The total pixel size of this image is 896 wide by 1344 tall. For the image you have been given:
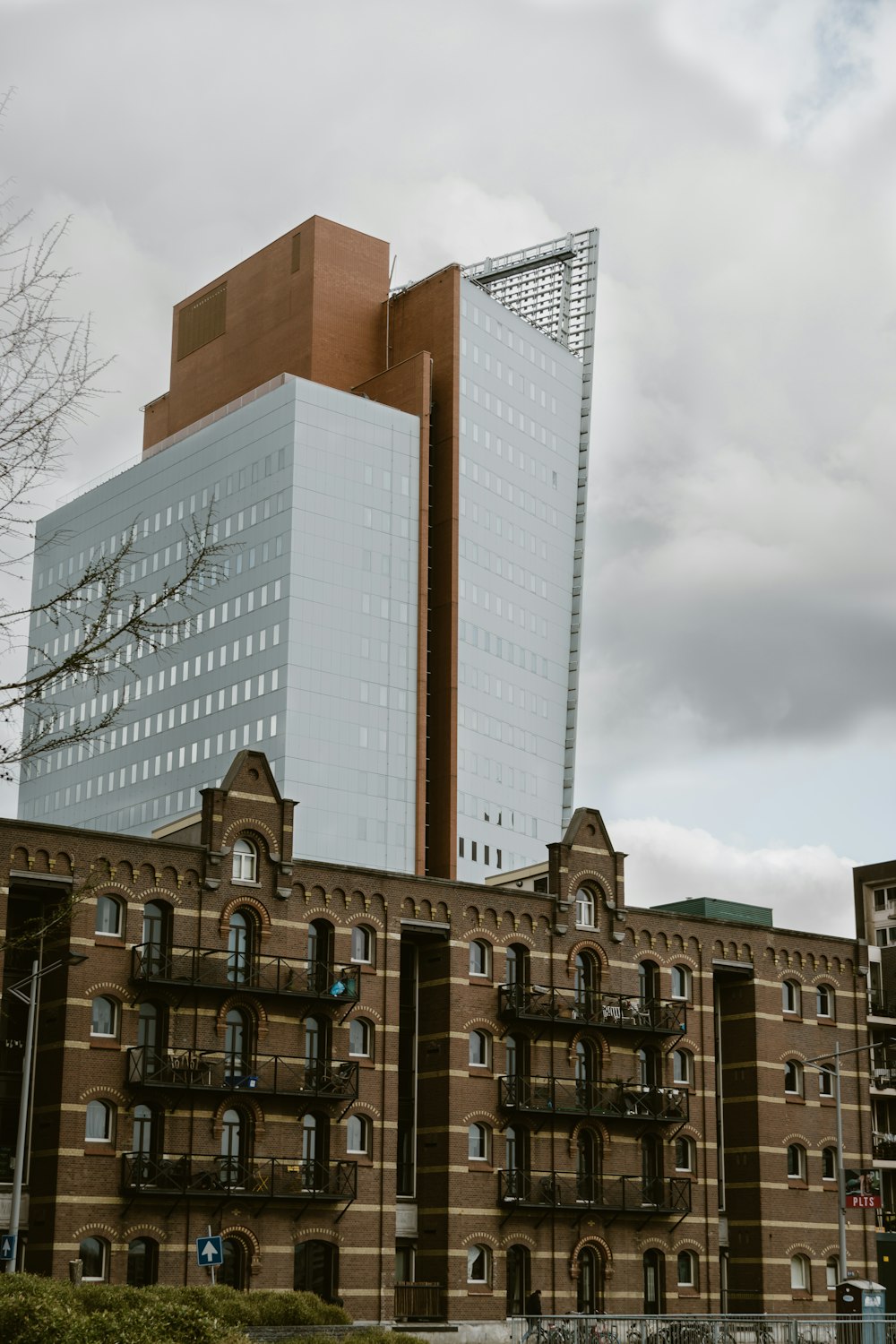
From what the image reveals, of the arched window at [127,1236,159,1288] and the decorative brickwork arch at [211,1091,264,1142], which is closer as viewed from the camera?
the arched window at [127,1236,159,1288]

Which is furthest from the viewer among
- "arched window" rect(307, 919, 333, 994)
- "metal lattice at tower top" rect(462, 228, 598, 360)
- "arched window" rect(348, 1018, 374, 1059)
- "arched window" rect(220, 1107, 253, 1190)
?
"metal lattice at tower top" rect(462, 228, 598, 360)

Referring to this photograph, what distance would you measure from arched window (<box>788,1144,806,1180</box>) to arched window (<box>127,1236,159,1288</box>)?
31.3 meters

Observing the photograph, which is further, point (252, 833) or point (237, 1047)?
point (252, 833)

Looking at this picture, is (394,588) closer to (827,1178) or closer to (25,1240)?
(827,1178)

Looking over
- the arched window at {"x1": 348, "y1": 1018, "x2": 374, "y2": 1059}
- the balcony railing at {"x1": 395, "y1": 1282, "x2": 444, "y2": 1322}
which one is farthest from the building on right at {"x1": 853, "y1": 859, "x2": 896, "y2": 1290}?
the arched window at {"x1": 348, "y1": 1018, "x2": 374, "y2": 1059}

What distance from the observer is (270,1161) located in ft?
199

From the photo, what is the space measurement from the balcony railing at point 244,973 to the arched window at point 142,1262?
8823 millimetres

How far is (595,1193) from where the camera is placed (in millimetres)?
68812

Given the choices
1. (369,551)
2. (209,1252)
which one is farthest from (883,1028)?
(209,1252)

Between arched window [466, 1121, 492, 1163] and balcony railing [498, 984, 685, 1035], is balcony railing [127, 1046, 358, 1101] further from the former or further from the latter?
balcony railing [498, 984, 685, 1035]

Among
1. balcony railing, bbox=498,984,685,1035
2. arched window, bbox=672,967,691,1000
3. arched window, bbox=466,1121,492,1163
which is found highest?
arched window, bbox=672,967,691,1000

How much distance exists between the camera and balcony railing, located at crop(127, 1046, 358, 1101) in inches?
2311

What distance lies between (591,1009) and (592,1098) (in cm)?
362

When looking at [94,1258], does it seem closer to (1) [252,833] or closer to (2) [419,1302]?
(2) [419,1302]
